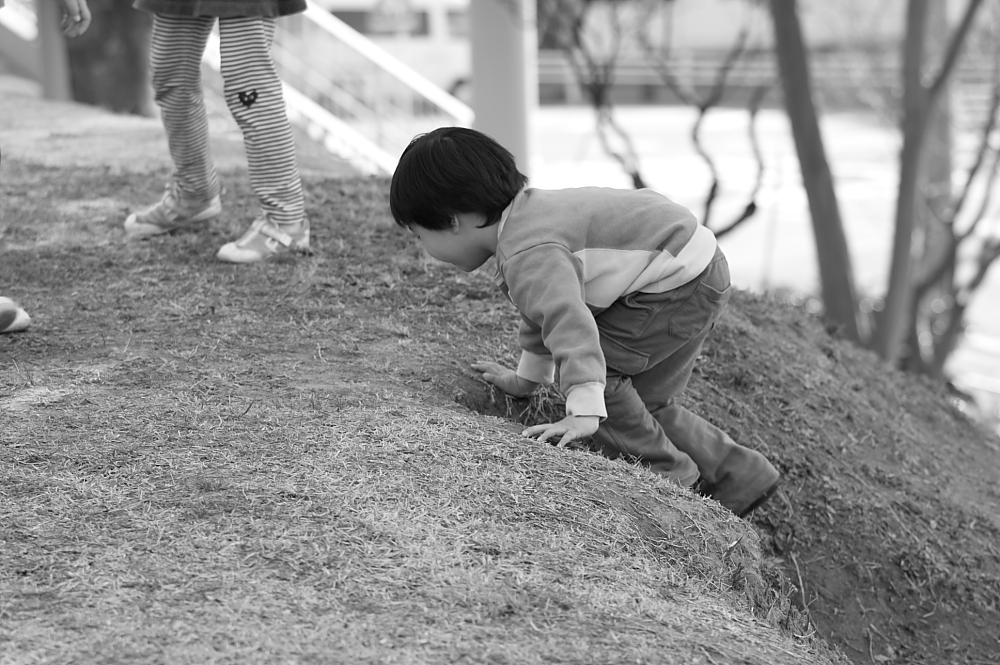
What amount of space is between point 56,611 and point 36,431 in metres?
0.87

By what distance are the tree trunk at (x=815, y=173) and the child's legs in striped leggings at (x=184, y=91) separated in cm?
414

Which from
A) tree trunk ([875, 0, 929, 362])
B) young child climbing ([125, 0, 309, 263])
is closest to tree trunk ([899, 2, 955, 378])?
tree trunk ([875, 0, 929, 362])

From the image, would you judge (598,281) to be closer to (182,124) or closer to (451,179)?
(451,179)

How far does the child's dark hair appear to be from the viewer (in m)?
2.73

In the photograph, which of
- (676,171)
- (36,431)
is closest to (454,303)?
(36,431)

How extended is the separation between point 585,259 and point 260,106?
1722mm

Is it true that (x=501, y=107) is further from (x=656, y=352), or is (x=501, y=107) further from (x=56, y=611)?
(x=56, y=611)

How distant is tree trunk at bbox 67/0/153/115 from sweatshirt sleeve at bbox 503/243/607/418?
8.30m

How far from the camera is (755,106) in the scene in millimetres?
7523

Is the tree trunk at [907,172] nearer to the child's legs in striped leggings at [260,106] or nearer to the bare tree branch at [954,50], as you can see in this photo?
the bare tree branch at [954,50]

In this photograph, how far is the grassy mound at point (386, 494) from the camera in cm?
195

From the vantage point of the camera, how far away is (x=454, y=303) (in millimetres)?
4020

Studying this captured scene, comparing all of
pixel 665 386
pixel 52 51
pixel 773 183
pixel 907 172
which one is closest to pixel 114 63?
pixel 52 51

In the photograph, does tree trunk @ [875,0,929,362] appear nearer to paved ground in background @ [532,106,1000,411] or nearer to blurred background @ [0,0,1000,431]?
blurred background @ [0,0,1000,431]
